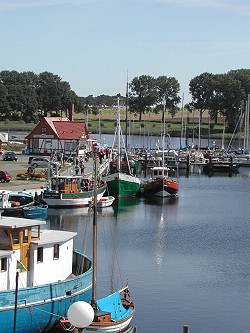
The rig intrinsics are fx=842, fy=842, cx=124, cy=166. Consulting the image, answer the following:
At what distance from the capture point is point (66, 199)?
7619cm

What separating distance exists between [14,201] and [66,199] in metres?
6.61

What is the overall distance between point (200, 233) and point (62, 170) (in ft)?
114

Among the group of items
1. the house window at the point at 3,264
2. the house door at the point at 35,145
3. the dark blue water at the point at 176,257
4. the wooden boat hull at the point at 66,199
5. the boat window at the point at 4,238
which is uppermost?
the house door at the point at 35,145

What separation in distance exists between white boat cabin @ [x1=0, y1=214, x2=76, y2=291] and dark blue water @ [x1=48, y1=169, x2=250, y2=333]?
15.6 feet

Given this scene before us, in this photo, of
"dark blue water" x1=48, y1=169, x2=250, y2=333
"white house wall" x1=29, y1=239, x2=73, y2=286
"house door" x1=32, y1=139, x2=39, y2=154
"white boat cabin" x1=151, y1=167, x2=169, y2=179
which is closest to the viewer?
"white house wall" x1=29, y1=239, x2=73, y2=286

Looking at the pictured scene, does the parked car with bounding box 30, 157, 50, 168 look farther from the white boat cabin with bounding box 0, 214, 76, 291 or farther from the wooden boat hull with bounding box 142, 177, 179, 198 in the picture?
the white boat cabin with bounding box 0, 214, 76, 291

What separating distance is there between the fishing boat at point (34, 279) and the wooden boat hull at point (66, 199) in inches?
1426

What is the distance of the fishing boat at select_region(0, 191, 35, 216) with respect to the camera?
66.4 m

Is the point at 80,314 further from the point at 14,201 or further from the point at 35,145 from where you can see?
the point at 35,145

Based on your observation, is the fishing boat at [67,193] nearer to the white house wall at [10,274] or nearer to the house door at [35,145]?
the white house wall at [10,274]

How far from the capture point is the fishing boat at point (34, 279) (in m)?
34.1

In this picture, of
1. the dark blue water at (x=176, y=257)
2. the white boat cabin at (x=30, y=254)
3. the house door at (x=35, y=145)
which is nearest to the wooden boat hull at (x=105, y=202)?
the dark blue water at (x=176, y=257)

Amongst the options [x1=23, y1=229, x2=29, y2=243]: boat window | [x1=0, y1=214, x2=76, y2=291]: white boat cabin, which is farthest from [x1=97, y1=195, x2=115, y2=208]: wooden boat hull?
[x1=23, y1=229, x2=29, y2=243]: boat window

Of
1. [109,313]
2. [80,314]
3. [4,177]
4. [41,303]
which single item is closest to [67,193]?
[4,177]
